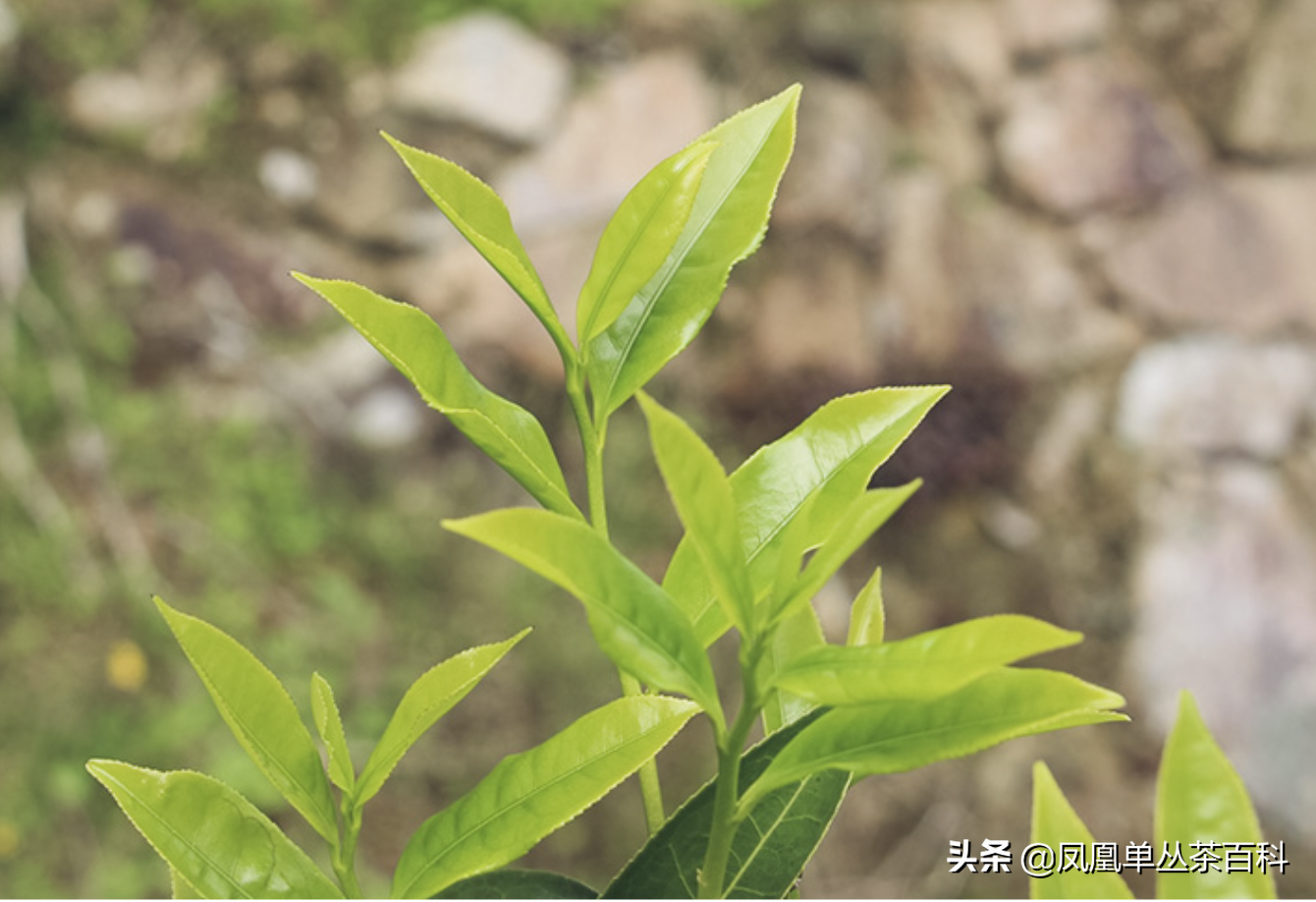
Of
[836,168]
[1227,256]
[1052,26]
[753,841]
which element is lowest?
[753,841]

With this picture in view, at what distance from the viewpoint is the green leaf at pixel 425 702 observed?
0.30 meters

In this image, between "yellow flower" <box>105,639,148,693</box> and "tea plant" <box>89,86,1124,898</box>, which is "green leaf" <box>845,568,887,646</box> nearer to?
"tea plant" <box>89,86,1124,898</box>

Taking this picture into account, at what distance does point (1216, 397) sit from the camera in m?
2.30

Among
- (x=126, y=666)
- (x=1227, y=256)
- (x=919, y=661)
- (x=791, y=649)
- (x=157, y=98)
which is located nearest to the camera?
(x=919, y=661)

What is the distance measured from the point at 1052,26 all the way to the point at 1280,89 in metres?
0.47

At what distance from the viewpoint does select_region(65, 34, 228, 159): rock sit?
2.02 m

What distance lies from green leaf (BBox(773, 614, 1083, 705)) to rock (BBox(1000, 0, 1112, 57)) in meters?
2.48

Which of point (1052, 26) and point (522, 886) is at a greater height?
point (1052, 26)

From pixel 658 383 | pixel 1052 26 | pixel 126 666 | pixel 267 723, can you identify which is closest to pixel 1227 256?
pixel 1052 26

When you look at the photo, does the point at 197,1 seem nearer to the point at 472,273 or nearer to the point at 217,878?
the point at 472,273

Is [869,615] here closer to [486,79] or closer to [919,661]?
[919,661]

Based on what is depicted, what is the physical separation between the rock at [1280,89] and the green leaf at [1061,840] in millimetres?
2526

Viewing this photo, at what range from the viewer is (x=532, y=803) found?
30cm

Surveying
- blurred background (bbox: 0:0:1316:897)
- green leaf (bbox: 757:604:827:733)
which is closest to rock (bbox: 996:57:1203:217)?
blurred background (bbox: 0:0:1316:897)
